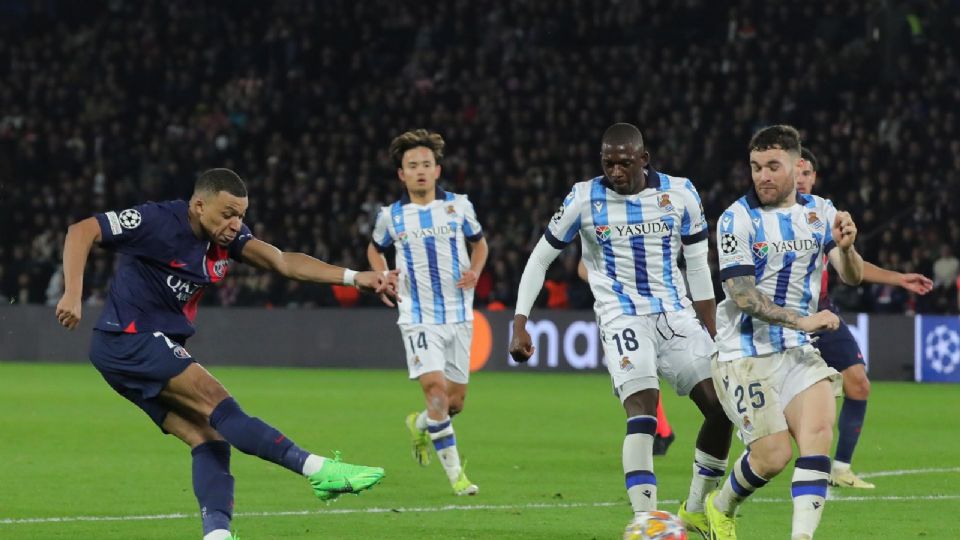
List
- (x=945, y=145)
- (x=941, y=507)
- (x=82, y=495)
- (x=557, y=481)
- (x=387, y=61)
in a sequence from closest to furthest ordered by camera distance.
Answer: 1. (x=941, y=507)
2. (x=82, y=495)
3. (x=557, y=481)
4. (x=945, y=145)
5. (x=387, y=61)

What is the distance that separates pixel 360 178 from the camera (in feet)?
93.8

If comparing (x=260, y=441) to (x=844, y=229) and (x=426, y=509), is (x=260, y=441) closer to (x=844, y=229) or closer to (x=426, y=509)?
(x=426, y=509)

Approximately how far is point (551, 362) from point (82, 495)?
46.5 feet

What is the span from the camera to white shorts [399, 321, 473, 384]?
1122 centimetres

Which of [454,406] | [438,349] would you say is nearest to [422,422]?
[454,406]

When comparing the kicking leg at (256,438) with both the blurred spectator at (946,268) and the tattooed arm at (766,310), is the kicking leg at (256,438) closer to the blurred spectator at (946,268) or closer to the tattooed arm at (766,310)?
the tattooed arm at (766,310)

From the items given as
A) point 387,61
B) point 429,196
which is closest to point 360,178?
point 387,61

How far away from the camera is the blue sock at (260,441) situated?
7176 millimetres

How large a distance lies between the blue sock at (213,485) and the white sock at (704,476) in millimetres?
2442

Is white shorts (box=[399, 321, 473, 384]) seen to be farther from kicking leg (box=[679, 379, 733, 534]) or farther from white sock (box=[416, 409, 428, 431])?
kicking leg (box=[679, 379, 733, 534])

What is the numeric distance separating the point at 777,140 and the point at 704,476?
1.86 meters

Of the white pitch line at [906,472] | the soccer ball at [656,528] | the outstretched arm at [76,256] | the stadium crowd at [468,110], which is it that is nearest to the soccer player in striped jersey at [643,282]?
the soccer ball at [656,528]

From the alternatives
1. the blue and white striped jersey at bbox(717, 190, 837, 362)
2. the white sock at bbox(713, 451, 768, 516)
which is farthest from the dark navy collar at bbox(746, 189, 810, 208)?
the white sock at bbox(713, 451, 768, 516)

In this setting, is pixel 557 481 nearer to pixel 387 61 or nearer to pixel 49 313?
pixel 49 313
